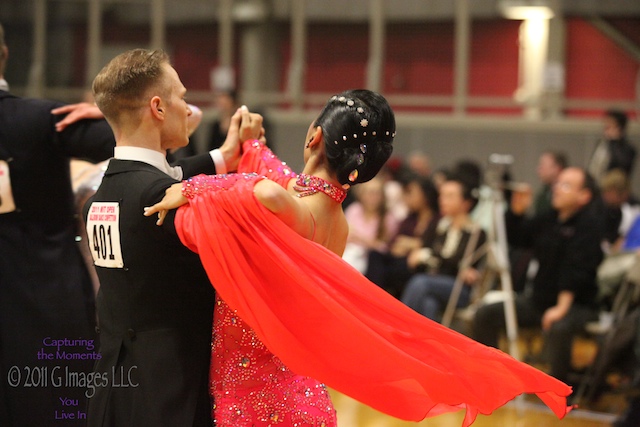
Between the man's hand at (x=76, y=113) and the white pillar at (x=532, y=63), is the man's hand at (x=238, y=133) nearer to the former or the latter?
the man's hand at (x=76, y=113)

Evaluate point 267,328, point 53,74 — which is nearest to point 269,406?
point 267,328

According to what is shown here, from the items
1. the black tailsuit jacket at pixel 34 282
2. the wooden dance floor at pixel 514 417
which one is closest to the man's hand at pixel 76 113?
the black tailsuit jacket at pixel 34 282

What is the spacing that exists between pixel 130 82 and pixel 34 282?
1010mm

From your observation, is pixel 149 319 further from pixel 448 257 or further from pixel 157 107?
pixel 448 257

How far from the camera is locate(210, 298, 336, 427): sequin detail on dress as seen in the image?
2141 mm

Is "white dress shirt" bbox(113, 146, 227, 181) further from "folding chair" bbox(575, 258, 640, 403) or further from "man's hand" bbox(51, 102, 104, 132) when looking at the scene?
"folding chair" bbox(575, 258, 640, 403)

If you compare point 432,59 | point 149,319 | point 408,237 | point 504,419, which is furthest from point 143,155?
point 432,59

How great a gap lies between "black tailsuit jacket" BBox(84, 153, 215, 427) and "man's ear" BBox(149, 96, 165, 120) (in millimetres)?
129

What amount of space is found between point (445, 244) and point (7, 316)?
4017 mm

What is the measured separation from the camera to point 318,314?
2.02 meters

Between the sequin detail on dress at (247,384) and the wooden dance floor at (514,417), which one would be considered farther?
the wooden dance floor at (514,417)

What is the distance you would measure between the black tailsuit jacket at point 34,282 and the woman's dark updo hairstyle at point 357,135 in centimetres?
100

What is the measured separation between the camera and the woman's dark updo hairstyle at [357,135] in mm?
2123

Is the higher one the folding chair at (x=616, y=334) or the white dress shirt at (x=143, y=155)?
the white dress shirt at (x=143, y=155)
